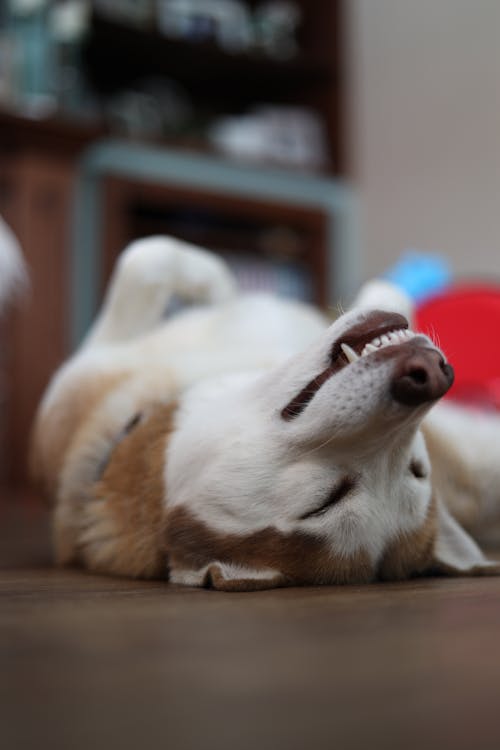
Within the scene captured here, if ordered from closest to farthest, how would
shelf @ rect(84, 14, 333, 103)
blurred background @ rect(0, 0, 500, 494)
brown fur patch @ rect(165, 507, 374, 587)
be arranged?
1. brown fur patch @ rect(165, 507, 374, 587)
2. blurred background @ rect(0, 0, 500, 494)
3. shelf @ rect(84, 14, 333, 103)

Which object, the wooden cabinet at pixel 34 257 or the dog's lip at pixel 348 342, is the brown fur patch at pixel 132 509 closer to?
the dog's lip at pixel 348 342

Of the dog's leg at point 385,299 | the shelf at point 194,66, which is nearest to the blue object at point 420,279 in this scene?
the dog's leg at point 385,299

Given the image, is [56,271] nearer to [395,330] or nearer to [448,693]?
[395,330]

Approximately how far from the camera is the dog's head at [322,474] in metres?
1.11

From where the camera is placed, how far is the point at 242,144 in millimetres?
5148

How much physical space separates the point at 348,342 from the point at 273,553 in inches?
11.1

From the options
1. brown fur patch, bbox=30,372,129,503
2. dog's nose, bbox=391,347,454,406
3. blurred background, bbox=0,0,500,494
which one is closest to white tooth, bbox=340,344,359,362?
dog's nose, bbox=391,347,454,406

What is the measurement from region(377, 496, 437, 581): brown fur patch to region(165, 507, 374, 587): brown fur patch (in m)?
0.04

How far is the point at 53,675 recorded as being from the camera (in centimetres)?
75

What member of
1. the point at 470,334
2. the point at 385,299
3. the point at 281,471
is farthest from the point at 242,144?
the point at 281,471

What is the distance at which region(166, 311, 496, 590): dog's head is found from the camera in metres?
1.11

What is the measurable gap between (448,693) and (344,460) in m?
0.48

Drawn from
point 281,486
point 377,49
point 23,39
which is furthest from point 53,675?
point 377,49

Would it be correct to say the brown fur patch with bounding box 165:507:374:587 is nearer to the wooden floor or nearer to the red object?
the wooden floor
